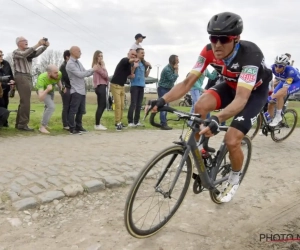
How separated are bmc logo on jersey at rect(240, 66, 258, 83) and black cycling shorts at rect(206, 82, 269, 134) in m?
0.50

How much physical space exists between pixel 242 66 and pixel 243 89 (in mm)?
337

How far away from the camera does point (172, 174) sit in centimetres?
351

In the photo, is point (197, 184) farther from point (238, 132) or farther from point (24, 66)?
point (24, 66)

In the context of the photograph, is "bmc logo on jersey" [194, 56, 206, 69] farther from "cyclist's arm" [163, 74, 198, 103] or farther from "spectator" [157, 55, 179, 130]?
"spectator" [157, 55, 179, 130]

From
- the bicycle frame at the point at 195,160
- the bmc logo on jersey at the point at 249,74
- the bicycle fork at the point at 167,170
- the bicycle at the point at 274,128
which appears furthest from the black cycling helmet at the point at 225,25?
the bicycle at the point at 274,128

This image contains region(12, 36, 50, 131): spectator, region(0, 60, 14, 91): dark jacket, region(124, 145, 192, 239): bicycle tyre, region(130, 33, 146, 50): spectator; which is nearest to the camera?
region(124, 145, 192, 239): bicycle tyre

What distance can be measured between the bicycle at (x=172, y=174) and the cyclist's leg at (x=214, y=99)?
0.40 meters

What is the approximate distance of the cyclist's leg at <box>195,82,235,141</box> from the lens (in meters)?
4.23

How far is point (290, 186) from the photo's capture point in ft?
17.5

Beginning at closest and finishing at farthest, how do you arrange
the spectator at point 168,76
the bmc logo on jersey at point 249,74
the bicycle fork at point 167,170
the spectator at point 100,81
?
the bicycle fork at point 167,170 < the bmc logo on jersey at point 249,74 < the spectator at point 100,81 < the spectator at point 168,76

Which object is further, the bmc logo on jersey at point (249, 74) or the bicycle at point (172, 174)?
the bmc logo on jersey at point (249, 74)

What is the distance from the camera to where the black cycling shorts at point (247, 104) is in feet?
12.7

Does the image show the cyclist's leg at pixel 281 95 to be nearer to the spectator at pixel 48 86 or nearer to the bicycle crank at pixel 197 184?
the bicycle crank at pixel 197 184

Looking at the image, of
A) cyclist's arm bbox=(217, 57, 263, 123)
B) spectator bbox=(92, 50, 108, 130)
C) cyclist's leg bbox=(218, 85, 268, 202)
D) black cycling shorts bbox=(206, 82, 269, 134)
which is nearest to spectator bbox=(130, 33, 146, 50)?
spectator bbox=(92, 50, 108, 130)
